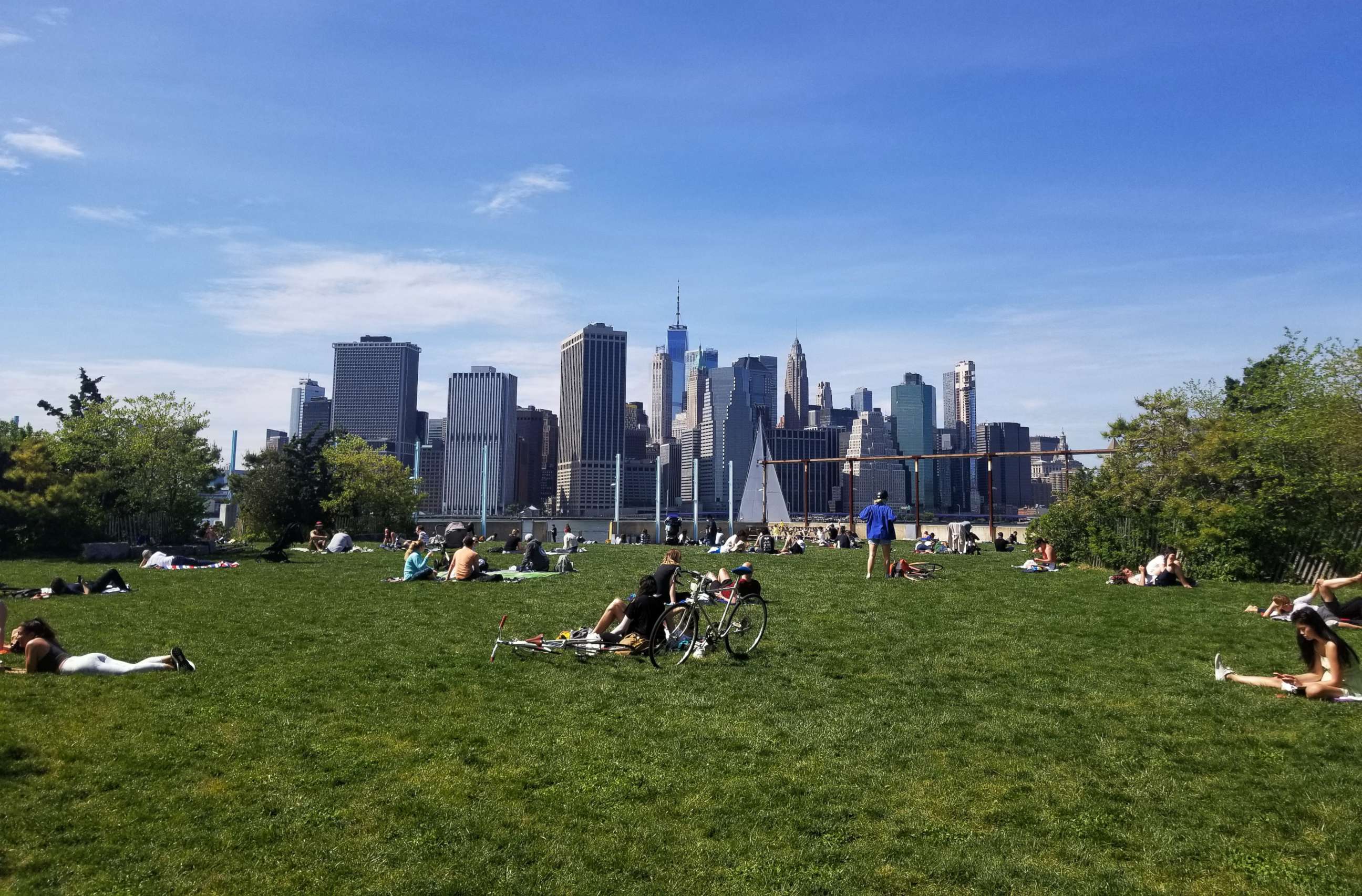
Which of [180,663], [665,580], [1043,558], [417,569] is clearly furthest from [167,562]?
[1043,558]

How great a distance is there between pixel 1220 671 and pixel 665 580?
637 cm

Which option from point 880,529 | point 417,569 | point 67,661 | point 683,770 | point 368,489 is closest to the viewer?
point 683,770

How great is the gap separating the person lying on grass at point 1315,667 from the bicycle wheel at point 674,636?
5905 mm

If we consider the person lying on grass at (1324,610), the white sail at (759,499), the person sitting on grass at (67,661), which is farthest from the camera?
the white sail at (759,499)

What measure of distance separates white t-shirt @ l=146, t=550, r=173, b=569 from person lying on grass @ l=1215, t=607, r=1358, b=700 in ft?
79.7

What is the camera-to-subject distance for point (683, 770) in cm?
659

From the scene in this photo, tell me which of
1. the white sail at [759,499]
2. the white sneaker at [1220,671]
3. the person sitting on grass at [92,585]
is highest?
the white sail at [759,499]

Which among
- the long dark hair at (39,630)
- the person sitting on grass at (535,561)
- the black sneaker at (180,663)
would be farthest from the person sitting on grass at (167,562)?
the black sneaker at (180,663)

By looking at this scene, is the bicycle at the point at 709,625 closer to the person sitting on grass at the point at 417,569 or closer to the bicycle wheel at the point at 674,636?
the bicycle wheel at the point at 674,636

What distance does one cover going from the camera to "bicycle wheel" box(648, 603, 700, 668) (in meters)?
10.6

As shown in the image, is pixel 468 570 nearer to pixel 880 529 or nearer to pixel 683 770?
pixel 880 529

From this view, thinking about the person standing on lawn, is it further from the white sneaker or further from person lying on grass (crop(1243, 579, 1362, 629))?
the white sneaker

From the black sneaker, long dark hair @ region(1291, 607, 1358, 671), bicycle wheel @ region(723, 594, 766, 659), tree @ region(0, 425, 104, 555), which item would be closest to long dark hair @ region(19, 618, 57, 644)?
the black sneaker

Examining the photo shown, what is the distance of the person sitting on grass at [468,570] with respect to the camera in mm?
20172
